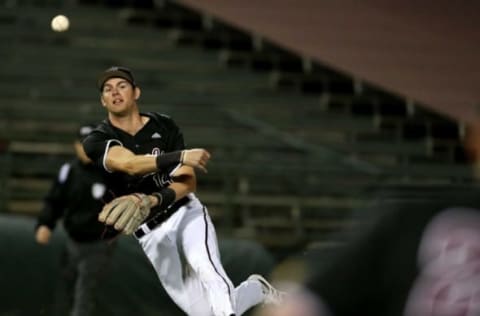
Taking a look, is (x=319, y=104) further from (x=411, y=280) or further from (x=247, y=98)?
(x=411, y=280)

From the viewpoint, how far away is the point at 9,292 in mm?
8570

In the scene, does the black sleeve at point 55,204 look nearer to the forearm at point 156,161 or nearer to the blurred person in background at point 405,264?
the forearm at point 156,161

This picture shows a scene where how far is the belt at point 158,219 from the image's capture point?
20.3ft

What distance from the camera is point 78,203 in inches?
317

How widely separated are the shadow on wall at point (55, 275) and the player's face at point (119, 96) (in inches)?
119

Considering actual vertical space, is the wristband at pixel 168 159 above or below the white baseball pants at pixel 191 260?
above

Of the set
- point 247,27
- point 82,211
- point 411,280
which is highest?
point 247,27

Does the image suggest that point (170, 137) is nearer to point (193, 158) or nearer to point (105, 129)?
point (105, 129)

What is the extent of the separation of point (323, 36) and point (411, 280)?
1196 cm

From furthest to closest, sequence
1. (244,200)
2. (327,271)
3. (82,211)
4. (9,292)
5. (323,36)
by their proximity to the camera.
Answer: (323,36) < (244,200) < (9,292) < (82,211) < (327,271)

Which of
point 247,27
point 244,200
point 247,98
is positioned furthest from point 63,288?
point 247,27

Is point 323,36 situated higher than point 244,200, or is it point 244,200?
point 323,36

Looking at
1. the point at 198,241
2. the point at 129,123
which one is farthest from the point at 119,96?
the point at 198,241

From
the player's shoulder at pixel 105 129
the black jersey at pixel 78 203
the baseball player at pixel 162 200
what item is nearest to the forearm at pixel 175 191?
the baseball player at pixel 162 200
